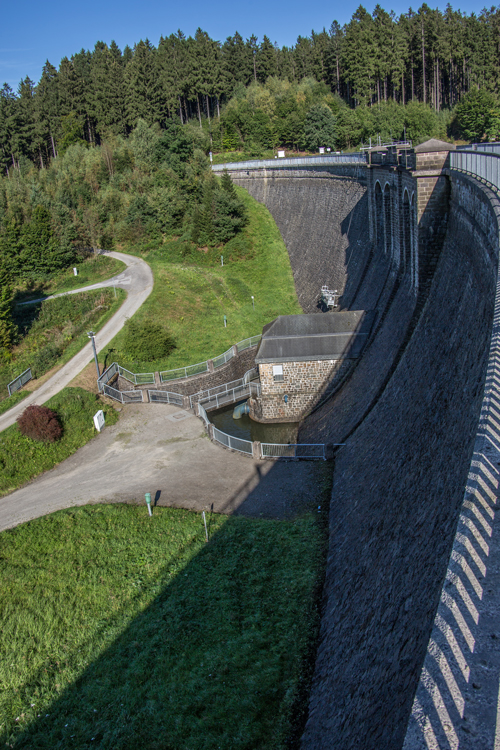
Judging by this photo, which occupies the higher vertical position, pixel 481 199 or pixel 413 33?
pixel 413 33

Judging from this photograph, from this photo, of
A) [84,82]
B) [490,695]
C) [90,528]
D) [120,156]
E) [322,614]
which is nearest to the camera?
[490,695]

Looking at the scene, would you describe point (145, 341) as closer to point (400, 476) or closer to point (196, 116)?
point (400, 476)

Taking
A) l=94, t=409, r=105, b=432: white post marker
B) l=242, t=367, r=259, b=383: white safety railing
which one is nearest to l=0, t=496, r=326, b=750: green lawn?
l=94, t=409, r=105, b=432: white post marker

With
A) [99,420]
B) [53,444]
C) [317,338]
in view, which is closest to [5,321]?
[99,420]

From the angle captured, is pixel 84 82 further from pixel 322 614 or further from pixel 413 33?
pixel 322 614

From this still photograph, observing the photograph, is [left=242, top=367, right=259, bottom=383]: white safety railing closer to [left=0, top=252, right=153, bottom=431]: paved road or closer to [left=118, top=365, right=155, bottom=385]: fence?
[left=118, top=365, right=155, bottom=385]: fence

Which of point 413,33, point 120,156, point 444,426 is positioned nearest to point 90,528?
point 444,426

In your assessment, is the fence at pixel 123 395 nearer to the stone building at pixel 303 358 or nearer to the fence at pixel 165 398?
the fence at pixel 165 398

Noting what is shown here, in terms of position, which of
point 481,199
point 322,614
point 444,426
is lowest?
point 322,614
